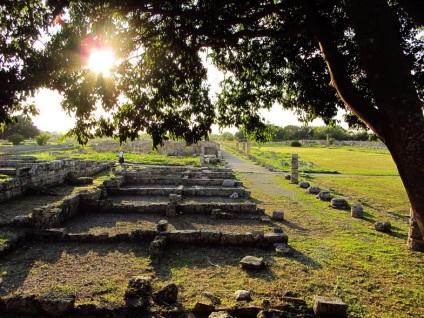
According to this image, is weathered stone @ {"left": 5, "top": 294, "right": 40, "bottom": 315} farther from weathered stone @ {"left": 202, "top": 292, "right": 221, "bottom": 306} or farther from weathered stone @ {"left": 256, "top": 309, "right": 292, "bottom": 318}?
weathered stone @ {"left": 256, "top": 309, "right": 292, "bottom": 318}

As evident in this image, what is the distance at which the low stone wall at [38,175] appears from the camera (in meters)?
11.5

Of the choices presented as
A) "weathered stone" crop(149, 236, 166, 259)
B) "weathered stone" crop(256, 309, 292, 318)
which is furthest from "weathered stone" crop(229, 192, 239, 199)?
"weathered stone" crop(256, 309, 292, 318)

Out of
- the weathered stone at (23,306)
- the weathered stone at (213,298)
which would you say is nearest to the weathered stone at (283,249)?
the weathered stone at (213,298)

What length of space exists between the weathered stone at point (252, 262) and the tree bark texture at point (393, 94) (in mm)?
3614

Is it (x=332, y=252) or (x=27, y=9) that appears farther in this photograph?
(x=332, y=252)

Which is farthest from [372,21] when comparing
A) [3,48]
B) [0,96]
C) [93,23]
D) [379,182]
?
[379,182]

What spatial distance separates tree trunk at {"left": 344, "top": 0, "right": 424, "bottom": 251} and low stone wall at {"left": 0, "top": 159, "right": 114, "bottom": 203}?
12.2 m

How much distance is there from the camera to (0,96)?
534 cm

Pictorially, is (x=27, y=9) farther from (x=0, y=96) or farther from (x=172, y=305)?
(x=172, y=305)

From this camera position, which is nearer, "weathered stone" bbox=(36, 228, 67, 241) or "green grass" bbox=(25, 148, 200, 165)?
"weathered stone" bbox=(36, 228, 67, 241)

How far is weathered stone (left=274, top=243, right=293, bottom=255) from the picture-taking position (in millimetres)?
7184

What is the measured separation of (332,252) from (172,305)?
175 inches

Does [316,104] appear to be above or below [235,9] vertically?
below

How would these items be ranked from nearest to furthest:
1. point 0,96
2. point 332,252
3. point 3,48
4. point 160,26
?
point 0,96 < point 3,48 < point 160,26 < point 332,252
